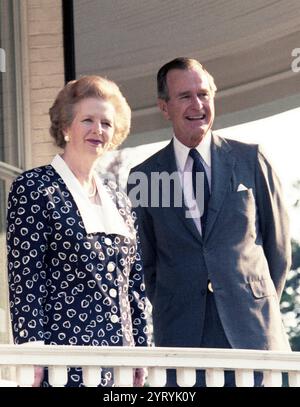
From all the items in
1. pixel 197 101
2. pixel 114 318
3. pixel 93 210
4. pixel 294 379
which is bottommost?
pixel 294 379

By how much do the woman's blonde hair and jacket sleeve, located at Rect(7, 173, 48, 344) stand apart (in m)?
0.38

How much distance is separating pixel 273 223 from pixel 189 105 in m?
0.65

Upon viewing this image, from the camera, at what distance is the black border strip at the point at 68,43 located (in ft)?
32.6

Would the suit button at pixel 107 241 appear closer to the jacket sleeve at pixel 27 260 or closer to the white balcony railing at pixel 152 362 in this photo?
the jacket sleeve at pixel 27 260

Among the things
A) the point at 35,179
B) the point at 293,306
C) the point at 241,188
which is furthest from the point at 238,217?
the point at 293,306

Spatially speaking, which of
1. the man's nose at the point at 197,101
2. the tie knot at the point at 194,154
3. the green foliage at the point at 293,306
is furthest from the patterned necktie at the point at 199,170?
the green foliage at the point at 293,306

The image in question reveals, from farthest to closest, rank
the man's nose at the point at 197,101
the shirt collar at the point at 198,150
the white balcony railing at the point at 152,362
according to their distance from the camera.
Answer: the shirt collar at the point at 198,150
the man's nose at the point at 197,101
the white balcony railing at the point at 152,362

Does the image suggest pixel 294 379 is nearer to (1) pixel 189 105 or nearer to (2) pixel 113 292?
(2) pixel 113 292

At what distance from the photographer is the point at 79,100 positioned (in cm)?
707

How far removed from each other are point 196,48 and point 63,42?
2.70 ft

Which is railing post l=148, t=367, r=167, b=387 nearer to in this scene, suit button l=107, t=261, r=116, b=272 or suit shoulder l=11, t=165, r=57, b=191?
suit button l=107, t=261, r=116, b=272
